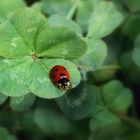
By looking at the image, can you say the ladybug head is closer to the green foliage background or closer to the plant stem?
the green foliage background

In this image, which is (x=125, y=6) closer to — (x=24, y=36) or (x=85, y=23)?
(x=85, y=23)

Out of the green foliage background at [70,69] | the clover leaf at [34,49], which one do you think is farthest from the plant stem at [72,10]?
the clover leaf at [34,49]

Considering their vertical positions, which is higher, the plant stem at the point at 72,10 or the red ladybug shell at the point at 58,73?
the red ladybug shell at the point at 58,73

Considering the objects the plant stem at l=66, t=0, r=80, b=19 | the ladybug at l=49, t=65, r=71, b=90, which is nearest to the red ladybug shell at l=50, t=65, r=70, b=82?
the ladybug at l=49, t=65, r=71, b=90

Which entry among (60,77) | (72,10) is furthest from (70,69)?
(72,10)

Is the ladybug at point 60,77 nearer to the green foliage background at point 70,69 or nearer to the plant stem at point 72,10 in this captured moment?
the green foliage background at point 70,69

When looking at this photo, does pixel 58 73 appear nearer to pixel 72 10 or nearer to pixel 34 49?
pixel 34 49

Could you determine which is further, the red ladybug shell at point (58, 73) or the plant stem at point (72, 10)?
the plant stem at point (72, 10)
